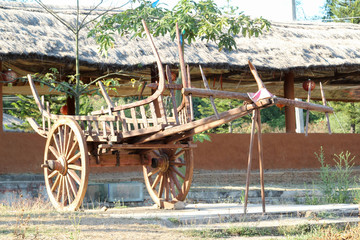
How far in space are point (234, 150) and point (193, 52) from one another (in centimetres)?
228

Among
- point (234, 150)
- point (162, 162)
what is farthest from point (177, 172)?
point (234, 150)

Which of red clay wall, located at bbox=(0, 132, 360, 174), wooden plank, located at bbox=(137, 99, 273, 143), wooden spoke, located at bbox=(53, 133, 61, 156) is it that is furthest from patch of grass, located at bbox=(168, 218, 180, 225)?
red clay wall, located at bbox=(0, 132, 360, 174)

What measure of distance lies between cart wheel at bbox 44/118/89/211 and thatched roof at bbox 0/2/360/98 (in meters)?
3.53

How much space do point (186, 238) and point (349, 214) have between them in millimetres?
2432

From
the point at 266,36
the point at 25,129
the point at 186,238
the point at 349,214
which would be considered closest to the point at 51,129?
the point at 186,238

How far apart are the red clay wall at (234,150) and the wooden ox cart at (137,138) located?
261cm

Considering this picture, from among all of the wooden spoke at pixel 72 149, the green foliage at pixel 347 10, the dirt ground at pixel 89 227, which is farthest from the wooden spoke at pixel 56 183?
the green foliage at pixel 347 10

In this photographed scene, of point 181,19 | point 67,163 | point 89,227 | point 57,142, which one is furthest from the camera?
point 181,19

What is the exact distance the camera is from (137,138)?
6.18 m

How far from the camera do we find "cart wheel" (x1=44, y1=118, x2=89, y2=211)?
19.7 feet

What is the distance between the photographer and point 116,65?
10742mm

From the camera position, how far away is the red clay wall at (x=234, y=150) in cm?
952

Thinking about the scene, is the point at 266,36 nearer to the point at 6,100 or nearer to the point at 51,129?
the point at 51,129

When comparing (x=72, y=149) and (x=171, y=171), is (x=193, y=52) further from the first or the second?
(x=72, y=149)
